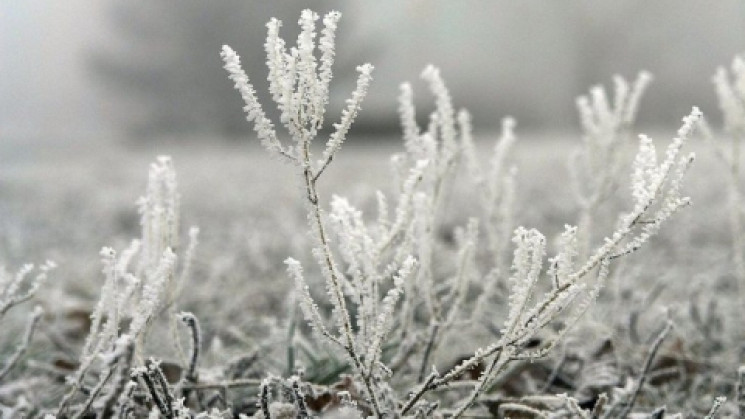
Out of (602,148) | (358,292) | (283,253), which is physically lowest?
(358,292)

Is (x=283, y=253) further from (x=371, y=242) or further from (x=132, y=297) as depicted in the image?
(x=371, y=242)

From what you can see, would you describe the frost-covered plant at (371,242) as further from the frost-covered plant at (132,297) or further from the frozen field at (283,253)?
the frozen field at (283,253)

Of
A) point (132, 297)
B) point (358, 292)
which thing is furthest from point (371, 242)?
point (132, 297)

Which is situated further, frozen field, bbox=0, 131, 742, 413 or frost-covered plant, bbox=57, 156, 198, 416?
frozen field, bbox=0, 131, 742, 413

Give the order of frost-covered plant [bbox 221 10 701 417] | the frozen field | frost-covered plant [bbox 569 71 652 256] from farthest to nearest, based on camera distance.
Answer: frost-covered plant [bbox 569 71 652 256], the frozen field, frost-covered plant [bbox 221 10 701 417]

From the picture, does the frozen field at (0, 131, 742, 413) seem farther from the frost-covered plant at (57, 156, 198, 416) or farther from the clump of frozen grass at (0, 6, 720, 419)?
the frost-covered plant at (57, 156, 198, 416)

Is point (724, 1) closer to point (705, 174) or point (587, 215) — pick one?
point (705, 174)

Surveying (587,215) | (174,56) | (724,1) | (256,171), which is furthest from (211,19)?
(587,215)

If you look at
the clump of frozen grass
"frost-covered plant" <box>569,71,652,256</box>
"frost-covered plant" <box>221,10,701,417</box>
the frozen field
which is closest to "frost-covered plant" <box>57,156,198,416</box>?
the clump of frozen grass
